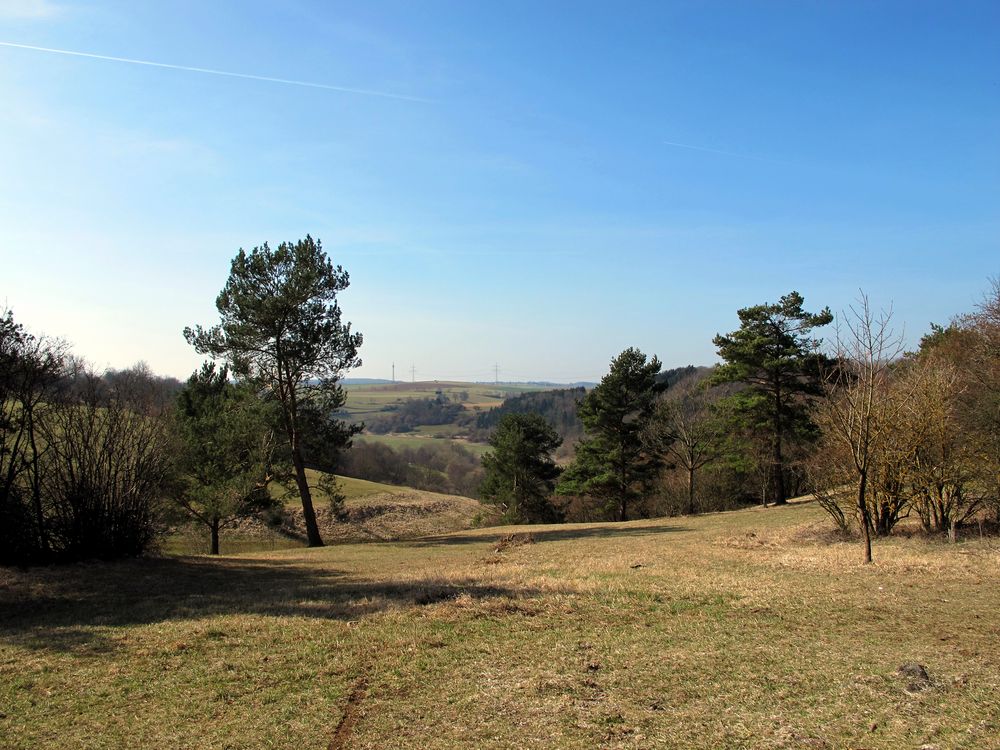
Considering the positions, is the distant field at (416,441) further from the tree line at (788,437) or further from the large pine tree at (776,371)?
the large pine tree at (776,371)

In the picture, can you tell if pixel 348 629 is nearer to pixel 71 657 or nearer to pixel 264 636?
pixel 264 636

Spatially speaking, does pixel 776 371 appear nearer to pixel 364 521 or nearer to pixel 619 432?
pixel 619 432

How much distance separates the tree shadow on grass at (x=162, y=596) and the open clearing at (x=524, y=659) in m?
0.08

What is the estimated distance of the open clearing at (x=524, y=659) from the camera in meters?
5.03

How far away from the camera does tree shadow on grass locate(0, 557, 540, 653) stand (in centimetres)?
895

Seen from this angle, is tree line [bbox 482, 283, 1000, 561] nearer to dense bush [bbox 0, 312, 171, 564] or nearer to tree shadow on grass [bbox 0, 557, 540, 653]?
tree shadow on grass [bbox 0, 557, 540, 653]

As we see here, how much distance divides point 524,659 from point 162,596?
811 cm

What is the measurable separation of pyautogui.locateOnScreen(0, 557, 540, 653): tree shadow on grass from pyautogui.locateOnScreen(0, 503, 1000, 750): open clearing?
8cm

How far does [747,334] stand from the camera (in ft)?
106

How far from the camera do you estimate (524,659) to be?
22.5 feet

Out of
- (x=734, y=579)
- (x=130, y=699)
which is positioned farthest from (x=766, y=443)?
(x=130, y=699)

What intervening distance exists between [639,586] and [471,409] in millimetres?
136509

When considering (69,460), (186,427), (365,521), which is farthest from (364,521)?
(69,460)

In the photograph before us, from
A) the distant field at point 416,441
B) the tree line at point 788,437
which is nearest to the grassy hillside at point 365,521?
the tree line at point 788,437
